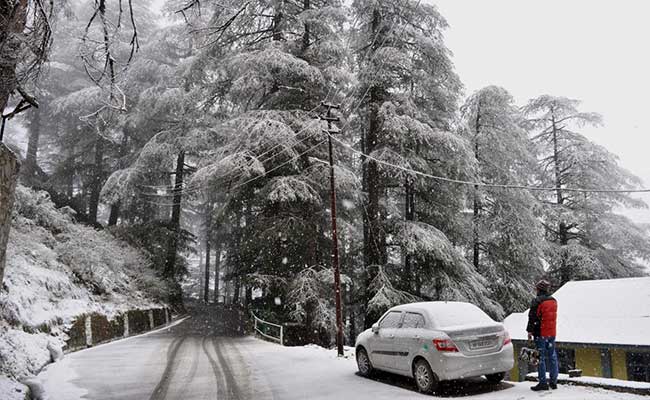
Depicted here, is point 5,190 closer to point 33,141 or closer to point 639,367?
point 639,367

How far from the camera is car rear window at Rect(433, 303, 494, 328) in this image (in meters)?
7.56

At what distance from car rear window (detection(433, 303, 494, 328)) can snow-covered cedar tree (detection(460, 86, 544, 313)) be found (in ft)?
42.9

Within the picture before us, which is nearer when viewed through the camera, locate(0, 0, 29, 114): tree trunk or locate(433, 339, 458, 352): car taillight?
locate(0, 0, 29, 114): tree trunk

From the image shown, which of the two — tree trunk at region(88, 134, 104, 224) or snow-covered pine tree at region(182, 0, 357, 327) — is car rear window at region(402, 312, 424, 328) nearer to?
snow-covered pine tree at region(182, 0, 357, 327)

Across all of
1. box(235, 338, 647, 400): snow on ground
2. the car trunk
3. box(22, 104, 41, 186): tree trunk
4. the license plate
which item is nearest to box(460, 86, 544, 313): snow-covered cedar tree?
box(235, 338, 647, 400): snow on ground

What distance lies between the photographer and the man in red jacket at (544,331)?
6996mm

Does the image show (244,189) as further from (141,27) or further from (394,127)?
(141,27)

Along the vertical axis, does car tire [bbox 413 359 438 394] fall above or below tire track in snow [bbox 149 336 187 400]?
above

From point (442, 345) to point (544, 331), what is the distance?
171 centimetres

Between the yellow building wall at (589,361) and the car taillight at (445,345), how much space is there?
10.7 meters

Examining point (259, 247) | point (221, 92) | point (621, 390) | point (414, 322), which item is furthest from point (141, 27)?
point (621, 390)

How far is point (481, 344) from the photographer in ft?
23.9

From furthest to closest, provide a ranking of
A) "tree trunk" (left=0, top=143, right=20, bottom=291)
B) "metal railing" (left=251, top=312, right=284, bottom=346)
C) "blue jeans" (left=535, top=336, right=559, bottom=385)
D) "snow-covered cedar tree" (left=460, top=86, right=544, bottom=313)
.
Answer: "snow-covered cedar tree" (left=460, top=86, right=544, bottom=313), "metal railing" (left=251, top=312, right=284, bottom=346), "blue jeans" (left=535, top=336, right=559, bottom=385), "tree trunk" (left=0, top=143, right=20, bottom=291)

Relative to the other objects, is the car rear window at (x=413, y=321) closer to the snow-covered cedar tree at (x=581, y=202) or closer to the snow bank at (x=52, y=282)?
the snow bank at (x=52, y=282)
